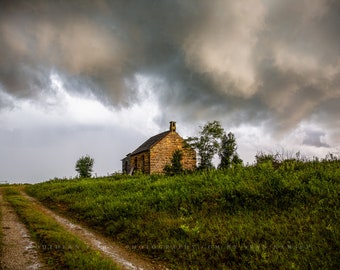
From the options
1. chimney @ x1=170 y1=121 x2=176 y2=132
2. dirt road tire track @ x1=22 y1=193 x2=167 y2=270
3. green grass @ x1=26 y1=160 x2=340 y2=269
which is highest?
chimney @ x1=170 y1=121 x2=176 y2=132

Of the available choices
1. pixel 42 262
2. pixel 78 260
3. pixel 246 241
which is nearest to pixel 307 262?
pixel 246 241

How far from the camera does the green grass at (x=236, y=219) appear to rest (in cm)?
637

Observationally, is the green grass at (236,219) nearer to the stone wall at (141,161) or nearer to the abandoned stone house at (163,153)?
the abandoned stone house at (163,153)

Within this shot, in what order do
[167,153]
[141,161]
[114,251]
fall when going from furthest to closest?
[141,161]
[167,153]
[114,251]

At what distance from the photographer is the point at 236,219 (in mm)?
8469

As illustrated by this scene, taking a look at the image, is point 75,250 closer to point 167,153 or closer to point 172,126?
point 167,153

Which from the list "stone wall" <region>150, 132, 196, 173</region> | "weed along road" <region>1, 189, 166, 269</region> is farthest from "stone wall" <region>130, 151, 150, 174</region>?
"weed along road" <region>1, 189, 166, 269</region>

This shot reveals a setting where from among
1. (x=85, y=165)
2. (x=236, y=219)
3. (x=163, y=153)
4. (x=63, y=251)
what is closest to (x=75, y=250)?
(x=63, y=251)

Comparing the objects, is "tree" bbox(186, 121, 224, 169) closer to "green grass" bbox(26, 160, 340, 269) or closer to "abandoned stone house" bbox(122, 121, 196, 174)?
"abandoned stone house" bbox(122, 121, 196, 174)

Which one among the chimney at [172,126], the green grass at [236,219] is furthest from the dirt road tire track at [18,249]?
the chimney at [172,126]

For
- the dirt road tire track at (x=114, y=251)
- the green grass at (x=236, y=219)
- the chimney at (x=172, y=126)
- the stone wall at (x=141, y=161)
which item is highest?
the chimney at (x=172, y=126)

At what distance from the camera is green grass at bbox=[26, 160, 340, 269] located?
6.37 m

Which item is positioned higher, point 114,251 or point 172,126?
point 172,126

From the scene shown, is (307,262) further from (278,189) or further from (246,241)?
(278,189)
